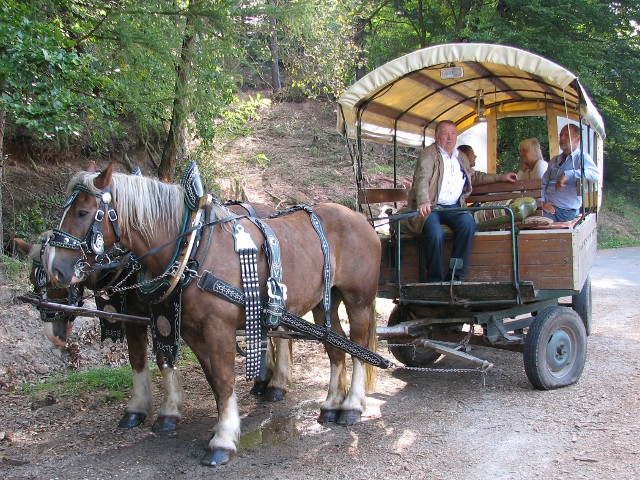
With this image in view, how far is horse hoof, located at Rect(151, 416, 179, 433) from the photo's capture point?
4.39 m

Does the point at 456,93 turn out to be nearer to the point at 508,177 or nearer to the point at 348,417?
the point at 508,177

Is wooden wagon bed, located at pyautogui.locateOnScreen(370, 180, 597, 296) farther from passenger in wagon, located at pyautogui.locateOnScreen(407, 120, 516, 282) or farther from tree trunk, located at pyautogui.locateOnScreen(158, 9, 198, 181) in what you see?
tree trunk, located at pyautogui.locateOnScreen(158, 9, 198, 181)

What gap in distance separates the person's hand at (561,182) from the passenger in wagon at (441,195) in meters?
0.44

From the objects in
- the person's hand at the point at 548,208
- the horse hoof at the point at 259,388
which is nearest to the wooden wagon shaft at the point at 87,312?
the horse hoof at the point at 259,388

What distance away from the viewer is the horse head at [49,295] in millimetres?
3594

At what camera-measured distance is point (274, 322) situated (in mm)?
3883

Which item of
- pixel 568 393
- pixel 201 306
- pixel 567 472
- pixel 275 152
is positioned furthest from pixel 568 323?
pixel 275 152

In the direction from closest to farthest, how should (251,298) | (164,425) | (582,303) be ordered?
(251,298)
(164,425)
(582,303)

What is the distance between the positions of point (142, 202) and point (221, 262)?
599 millimetres

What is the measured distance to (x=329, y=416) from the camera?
4.60 meters

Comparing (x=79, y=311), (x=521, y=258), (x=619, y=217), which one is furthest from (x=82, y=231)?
(x=619, y=217)

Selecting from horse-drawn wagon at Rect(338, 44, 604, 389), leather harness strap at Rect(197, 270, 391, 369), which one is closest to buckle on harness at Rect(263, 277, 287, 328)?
leather harness strap at Rect(197, 270, 391, 369)

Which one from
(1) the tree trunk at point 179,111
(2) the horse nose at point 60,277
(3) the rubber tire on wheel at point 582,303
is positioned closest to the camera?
(2) the horse nose at point 60,277

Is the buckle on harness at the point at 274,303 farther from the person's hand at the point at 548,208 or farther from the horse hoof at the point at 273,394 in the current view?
the person's hand at the point at 548,208
